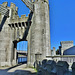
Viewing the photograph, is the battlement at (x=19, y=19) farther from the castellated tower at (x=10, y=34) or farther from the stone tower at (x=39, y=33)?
the stone tower at (x=39, y=33)

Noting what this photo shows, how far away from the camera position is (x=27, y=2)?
15719mm

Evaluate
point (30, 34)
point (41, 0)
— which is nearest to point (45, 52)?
point (30, 34)

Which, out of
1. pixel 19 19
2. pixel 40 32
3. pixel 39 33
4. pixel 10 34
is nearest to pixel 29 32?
pixel 39 33

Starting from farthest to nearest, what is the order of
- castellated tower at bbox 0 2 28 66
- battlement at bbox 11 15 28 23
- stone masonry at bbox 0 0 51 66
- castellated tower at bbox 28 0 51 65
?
battlement at bbox 11 15 28 23, castellated tower at bbox 0 2 28 66, stone masonry at bbox 0 0 51 66, castellated tower at bbox 28 0 51 65

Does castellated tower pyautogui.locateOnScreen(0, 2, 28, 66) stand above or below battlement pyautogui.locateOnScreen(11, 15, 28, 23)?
below

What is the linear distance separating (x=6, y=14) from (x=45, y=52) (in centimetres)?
1077

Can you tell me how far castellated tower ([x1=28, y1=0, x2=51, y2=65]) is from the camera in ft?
51.3

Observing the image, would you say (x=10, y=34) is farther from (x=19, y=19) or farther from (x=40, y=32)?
(x=40, y=32)

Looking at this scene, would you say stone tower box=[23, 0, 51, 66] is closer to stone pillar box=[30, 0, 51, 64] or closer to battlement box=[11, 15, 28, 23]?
stone pillar box=[30, 0, 51, 64]

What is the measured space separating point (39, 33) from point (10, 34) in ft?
20.1

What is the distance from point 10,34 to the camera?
17.8 metres

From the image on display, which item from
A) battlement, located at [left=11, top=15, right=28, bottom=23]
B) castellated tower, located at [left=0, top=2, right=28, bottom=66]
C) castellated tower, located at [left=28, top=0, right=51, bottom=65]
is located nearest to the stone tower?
castellated tower, located at [left=28, top=0, right=51, bottom=65]

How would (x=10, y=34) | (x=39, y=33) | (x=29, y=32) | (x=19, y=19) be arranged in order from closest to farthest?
(x=39, y=33) → (x=29, y=32) → (x=19, y=19) → (x=10, y=34)

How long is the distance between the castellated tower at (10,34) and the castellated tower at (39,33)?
234 centimetres
